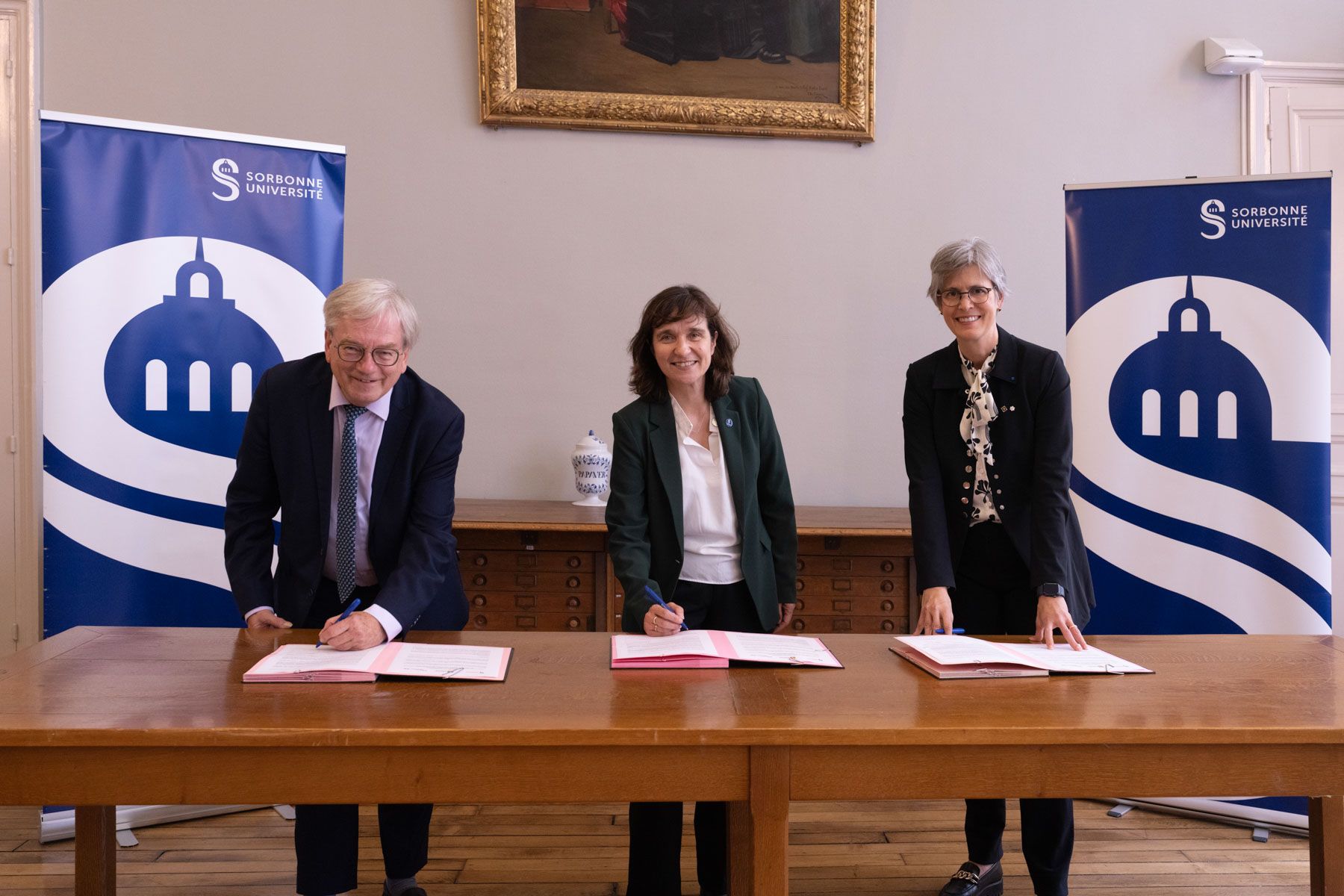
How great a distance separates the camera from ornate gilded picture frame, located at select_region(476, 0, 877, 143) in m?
3.92

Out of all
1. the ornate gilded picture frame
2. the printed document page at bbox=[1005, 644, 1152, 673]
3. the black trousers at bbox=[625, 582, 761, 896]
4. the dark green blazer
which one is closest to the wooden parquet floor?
the black trousers at bbox=[625, 582, 761, 896]

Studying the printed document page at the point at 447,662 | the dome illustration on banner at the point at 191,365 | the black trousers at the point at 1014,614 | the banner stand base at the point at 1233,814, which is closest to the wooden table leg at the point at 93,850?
the printed document page at the point at 447,662

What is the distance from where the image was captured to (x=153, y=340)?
9.53ft

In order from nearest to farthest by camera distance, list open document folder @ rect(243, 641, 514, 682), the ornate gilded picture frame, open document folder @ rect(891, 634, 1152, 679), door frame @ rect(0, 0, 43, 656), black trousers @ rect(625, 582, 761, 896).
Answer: open document folder @ rect(243, 641, 514, 682)
open document folder @ rect(891, 634, 1152, 679)
black trousers @ rect(625, 582, 761, 896)
door frame @ rect(0, 0, 43, 656)
the ornate gilded picture frame

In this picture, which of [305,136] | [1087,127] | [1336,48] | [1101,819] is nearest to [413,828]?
[1101,819]

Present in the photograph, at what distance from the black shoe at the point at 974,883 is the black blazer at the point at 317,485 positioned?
1.50m

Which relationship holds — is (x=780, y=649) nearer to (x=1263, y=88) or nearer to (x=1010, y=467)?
(x=1010, y=467)

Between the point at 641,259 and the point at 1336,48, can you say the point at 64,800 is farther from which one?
the point at 1336,48

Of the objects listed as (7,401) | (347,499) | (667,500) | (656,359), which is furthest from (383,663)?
(7,401)

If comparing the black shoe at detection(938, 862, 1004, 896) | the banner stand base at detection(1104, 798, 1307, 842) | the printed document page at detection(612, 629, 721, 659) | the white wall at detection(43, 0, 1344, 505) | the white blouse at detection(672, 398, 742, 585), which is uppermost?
the white wall at detection(43, 0, 1344, 505)

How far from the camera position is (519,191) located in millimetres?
4047

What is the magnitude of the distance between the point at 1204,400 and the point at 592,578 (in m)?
2.10

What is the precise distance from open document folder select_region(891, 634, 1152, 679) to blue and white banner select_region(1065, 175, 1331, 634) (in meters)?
1.31

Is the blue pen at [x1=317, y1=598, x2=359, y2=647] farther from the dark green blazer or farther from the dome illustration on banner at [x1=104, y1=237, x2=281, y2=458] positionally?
the dome illustration on banner at [x1=104, y1=237, x2=281, y2=458]
